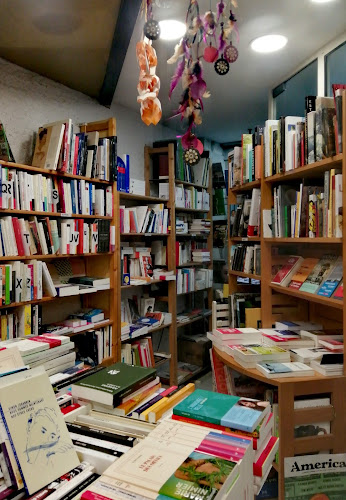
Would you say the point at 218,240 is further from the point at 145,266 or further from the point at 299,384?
the point at 299,384

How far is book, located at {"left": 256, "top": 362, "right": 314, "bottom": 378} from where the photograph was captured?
1.84 meters

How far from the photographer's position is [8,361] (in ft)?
3.60

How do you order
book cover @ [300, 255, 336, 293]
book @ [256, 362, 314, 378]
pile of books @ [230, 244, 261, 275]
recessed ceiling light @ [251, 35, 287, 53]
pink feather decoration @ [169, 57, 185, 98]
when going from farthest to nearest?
pile of books @ [230, 244, 261, 275] → recessed ceiling light @ [251, 35, 287, 53] → book cover @ [300, 255, 336, 293] → book @ [256, 362, 314, 378] → pink feather decoration @ [169, 57, 185, 98]

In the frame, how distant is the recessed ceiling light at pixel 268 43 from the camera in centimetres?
264

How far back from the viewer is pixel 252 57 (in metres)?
2.93

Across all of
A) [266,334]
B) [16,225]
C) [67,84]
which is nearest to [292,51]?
[67,84]

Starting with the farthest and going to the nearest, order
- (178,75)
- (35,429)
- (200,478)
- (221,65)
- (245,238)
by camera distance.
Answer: (245,238), (221,65), (178,75), (35,429), (200,478)

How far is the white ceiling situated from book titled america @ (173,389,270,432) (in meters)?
2.10

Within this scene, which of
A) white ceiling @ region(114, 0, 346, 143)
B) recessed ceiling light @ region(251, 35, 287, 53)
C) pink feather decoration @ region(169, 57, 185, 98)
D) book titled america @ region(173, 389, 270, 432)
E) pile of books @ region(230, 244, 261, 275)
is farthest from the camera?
pile of books @ region(230, 244, 261, 275)

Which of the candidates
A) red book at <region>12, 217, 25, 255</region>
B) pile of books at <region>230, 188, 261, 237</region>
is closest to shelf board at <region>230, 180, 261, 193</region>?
pile of books at <region>230, 188, 261, 237</region>

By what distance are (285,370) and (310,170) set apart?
3.58 ft

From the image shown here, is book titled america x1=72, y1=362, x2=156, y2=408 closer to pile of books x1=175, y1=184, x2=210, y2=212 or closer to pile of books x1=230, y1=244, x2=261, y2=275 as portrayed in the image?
pile of books x1=230, y1=244, x2=261, y2=275

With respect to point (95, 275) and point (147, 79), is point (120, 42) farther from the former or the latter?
point (95, 275)

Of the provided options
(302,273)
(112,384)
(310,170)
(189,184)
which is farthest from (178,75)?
(189,184)
